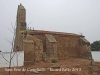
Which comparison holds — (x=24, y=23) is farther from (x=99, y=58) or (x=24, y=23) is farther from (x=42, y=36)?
(x=99, y=58)

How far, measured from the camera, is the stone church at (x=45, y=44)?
1894 centimetres

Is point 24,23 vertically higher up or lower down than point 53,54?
higher up

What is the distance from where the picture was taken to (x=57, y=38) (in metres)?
24.0

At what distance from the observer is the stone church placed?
18.9 m

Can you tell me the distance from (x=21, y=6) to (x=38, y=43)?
771 centimetres

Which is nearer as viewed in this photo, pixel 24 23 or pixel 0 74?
pixel 0 74

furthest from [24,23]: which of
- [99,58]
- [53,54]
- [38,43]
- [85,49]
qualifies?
[99,58]

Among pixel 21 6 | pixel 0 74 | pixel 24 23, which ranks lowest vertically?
pixel 0 74

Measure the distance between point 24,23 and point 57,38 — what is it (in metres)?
5.40

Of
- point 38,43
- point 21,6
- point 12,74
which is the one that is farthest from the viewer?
point 21,6

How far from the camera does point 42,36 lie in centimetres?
2272

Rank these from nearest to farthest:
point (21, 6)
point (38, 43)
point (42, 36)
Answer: point (38, 43), point (42, 36), point (21, 6)

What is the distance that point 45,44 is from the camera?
2211 cm

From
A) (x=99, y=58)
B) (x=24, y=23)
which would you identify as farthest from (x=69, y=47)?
(x=24, y=23)
